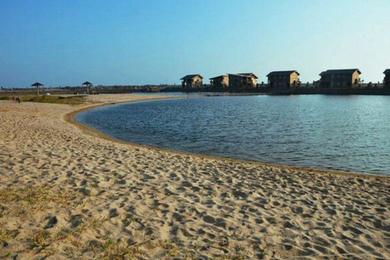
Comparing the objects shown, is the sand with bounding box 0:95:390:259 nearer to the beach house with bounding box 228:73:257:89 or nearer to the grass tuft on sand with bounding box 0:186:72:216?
the grass tuft on sand with bounding box 0:186:72:216

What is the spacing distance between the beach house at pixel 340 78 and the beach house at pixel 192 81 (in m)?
53.6

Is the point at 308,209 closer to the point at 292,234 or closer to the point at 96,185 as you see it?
the point at 292,234

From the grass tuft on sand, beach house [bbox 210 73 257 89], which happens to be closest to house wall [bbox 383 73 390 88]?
beach house [bbox 210 73 257 89]

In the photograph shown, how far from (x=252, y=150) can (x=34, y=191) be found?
46.2 ft

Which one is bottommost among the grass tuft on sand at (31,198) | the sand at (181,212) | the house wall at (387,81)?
the sand at (181,212)

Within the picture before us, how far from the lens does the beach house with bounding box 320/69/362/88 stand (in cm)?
11044

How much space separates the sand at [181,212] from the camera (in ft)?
21.1

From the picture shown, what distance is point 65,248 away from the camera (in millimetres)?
6195

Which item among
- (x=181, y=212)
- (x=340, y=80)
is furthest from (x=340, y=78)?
(x=181, y=212)

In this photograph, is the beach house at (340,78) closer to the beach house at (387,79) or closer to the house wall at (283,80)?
the beach house at (387,79)

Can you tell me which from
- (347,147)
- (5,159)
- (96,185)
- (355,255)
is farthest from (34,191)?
(347,147)

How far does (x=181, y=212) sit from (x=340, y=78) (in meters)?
115

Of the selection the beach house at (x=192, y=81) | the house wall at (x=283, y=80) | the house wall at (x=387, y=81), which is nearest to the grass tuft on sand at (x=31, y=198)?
the house wall at (x=387, y=81)

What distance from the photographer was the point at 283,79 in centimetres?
12600
